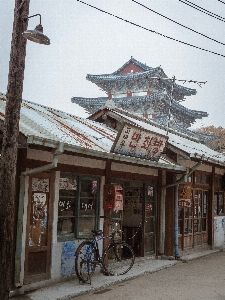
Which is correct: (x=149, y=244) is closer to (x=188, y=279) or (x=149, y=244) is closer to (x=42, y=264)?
(x=188, y=279)

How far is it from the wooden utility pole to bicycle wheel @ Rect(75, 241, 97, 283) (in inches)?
120

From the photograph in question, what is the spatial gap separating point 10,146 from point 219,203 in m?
13.7

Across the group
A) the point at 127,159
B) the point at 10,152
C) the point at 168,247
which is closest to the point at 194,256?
the point at 168,247

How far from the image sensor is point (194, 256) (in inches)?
539

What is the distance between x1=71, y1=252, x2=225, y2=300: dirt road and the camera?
8.12 m

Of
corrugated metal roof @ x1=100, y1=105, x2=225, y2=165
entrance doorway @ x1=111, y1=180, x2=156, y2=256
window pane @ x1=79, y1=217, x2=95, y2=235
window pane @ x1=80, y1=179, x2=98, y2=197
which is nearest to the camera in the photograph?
window pane @ x1=79, y1=217, x2=95, y2=235

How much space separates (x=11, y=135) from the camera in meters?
6.02

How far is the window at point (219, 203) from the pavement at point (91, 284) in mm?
5662

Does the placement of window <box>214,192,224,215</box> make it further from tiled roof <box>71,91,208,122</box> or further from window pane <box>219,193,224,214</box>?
tiled roof <box>71,91,208,122</box>

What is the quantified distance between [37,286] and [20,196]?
2.17 m

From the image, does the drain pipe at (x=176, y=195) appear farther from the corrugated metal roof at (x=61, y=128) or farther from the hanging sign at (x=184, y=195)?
the corrugated metal roof at (x=61, y=128)

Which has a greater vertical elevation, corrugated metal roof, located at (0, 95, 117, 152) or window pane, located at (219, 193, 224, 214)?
corrugated metal roof, located at (0, 95, 117, 152)

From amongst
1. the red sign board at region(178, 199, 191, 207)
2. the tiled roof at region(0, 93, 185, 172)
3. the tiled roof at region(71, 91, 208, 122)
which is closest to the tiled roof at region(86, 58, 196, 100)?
the tiled roof at region(71, 91, 208, 122)

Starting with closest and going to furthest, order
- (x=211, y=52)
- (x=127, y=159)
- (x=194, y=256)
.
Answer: (x=127, y=159) → (x=211, y=52) → (x=194, y=256)
